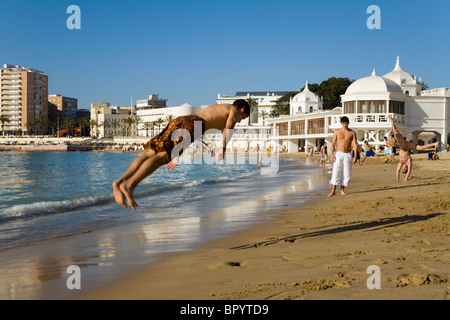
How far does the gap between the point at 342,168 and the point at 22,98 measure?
163 meters

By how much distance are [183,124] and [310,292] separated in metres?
3.04

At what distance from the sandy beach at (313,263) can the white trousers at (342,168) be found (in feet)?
6.78

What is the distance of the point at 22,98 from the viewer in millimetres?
152000

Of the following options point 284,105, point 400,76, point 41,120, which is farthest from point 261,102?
point 41,120

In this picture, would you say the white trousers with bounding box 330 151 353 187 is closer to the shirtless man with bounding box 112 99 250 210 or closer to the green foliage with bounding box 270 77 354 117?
the shirtless man with bounding box 112 99 250 210

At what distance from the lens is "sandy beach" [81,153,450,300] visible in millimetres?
3732

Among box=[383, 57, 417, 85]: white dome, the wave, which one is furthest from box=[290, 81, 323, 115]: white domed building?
the wave

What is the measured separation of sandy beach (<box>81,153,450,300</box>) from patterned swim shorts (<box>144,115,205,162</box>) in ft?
4.82

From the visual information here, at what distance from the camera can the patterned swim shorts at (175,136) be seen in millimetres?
5727

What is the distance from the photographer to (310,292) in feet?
12.0

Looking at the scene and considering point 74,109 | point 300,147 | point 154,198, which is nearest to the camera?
point 154,198

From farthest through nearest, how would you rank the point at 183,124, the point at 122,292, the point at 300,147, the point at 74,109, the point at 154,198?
the point at 74,109 → the point at 300,147 → the point at 154,198 → the point at 183,124 → the point at 122,292

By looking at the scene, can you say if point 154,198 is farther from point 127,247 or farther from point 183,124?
point 183,124

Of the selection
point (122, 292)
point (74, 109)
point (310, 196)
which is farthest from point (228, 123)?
point (74, 109)
